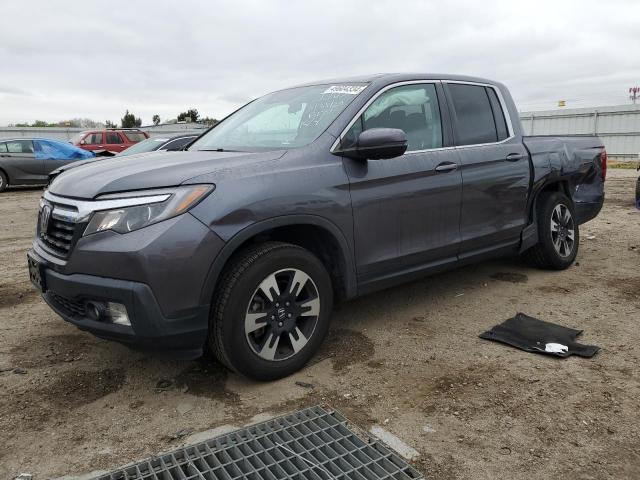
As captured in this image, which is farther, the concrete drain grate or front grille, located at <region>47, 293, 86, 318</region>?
front grille, located at <region>47, 293, 86, 318</region>

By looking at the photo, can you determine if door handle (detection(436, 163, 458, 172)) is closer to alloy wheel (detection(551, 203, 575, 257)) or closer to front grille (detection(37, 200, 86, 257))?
alloy wheel (detection(551, 203, 575, 257))

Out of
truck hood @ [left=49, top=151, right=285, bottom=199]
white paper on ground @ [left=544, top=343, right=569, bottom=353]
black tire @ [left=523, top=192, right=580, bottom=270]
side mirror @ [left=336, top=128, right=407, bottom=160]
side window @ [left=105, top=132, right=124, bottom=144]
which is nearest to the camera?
truck hood @ [left=49, top=151, right=285, bottom=199]

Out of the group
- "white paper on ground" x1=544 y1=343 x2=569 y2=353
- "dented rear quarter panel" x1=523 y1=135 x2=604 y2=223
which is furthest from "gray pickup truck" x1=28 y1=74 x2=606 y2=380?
"white paper on ground" x1=544 y1=343 x2=569 y2=353

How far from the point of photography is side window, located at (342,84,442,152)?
11.7 ft

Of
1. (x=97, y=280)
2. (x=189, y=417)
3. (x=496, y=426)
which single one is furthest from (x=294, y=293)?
(x=496, y=426)

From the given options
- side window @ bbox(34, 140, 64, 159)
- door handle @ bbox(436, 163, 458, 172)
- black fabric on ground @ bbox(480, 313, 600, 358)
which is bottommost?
black fabric on ground @ bbox(480, 313, 600, 358)

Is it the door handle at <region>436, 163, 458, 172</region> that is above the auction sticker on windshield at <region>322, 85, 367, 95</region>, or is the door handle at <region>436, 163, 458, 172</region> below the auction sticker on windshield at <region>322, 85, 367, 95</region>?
below

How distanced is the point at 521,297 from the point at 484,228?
76 cm

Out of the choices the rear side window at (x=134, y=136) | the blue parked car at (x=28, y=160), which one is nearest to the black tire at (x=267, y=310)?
the blue parked car at (x=28, y=160)

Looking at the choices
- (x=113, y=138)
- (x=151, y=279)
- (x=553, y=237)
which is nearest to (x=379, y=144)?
(x=151, y=279)

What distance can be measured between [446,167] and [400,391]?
1.71 m

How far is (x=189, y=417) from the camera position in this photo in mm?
2762

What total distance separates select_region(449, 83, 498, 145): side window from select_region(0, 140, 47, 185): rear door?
503 inches

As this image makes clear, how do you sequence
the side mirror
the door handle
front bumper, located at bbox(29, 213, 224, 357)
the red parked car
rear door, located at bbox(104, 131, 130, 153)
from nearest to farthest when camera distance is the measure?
front bumper, located at bbox(29, 213, 224, 357) < the side mirror < the door handle < the red parked car < rear door, located at bbox(104, 131, 130, 153)
